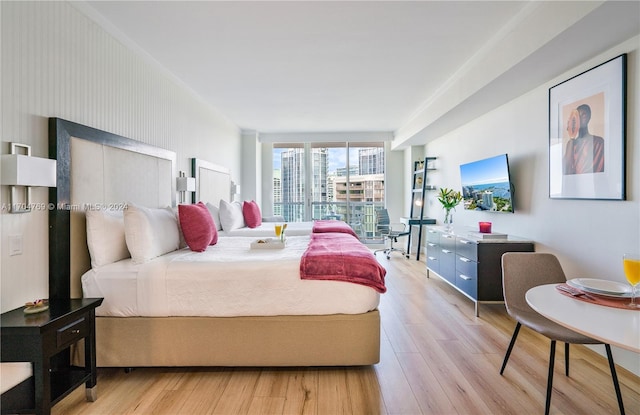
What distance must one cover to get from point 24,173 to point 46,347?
0.95m

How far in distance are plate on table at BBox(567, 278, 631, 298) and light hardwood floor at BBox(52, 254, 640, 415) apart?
0.80 meters

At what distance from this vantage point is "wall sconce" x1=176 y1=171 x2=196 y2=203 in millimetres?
3650

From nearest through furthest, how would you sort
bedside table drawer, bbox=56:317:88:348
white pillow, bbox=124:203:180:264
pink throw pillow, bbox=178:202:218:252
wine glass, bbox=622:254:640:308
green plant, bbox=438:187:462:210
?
wine glass, bbox=622:254:640:308
bedside table drawer, bbox=56:317:88:348
white pillow, bbox=124:203:180:264
pink throw pillow, bbox=178:202:218:252
green plant, bbox=438:187:462:210

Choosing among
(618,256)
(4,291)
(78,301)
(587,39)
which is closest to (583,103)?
(587,39)

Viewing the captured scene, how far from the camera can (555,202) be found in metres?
2.84

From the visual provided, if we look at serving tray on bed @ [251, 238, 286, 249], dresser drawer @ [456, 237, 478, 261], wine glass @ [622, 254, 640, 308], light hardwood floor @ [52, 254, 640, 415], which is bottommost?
light hardwood floor @ [52, 254, 640, 415]

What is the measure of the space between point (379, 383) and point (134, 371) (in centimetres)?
173

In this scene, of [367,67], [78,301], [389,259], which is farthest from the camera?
[389,259]

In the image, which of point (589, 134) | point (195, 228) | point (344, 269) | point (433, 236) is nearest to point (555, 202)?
point (589, 134)

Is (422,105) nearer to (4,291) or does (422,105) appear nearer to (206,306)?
(206,306)

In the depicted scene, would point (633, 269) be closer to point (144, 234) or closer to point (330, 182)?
point (144, 234)

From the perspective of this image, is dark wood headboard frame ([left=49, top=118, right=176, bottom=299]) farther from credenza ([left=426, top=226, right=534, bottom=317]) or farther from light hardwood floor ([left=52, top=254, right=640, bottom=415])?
credenza ([left=426, top=226, right=534, bottom=317])

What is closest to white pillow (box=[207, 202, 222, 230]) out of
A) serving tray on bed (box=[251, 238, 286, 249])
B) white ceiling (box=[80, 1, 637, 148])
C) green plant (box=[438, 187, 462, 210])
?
white ceiling (box=[80, 1, 637, 148])

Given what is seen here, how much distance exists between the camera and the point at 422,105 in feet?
15.9
